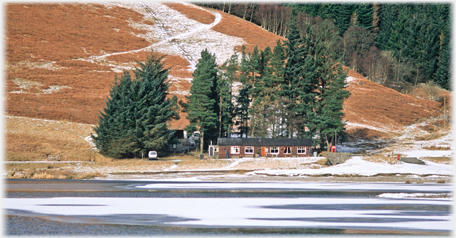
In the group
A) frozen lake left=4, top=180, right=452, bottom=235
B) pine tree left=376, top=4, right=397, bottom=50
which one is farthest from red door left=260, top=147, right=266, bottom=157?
pine tree left=376, top=4, right=397, bottom=50

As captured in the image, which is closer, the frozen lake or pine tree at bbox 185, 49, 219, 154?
the frozen lake

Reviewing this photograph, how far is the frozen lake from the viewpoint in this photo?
2197 cm

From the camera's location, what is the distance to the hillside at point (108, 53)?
3469 inches

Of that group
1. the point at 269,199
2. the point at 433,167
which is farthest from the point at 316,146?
the point at 269,199

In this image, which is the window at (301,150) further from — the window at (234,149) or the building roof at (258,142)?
the window at (234,149)

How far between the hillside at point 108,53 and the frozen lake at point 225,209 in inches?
1287

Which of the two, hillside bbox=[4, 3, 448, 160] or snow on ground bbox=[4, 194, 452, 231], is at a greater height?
hillside bbox=[4, 3, 448, 160]

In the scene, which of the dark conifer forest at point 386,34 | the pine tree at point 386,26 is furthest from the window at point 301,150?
the pine tree at point 386,26

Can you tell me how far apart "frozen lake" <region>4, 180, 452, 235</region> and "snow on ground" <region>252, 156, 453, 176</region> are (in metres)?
10.6

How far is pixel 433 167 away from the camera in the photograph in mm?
54094

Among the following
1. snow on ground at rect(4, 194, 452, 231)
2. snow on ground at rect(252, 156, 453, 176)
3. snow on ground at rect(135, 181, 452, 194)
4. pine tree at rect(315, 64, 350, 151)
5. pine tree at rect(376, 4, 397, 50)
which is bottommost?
snow on ground at rect(4, 194, 452, 231)

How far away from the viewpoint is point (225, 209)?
A: 27031mm

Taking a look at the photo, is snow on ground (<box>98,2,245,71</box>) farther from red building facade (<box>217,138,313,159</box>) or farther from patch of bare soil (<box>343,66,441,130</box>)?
red building facade (<box>217,138,313,159</box>)

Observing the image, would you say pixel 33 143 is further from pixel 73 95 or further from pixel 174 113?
pixel 73 95
